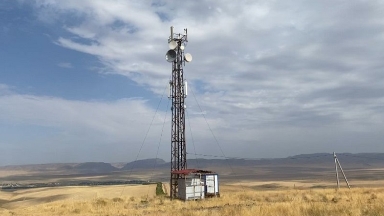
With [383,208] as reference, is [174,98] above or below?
above

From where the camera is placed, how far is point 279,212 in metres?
15.6

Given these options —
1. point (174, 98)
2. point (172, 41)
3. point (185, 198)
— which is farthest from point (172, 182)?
point (172, 41)

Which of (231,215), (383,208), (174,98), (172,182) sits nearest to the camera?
(383,208)

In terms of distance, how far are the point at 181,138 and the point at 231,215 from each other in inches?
716

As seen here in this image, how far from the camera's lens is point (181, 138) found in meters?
33.2

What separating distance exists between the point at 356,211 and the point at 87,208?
17.0 metres

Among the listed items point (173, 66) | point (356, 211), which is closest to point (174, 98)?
point (173, 66)

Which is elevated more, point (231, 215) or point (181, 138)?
point (181, 138)

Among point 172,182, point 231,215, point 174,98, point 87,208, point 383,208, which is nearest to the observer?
point 383,208

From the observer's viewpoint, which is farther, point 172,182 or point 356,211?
point 172,182

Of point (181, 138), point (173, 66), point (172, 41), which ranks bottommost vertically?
point (181, 138)

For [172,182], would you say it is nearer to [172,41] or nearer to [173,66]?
[173,66]

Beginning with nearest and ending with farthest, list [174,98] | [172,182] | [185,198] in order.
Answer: [185,198], [172,182], [174,98]

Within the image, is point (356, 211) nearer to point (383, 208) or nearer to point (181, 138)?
point (383, 208)
